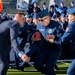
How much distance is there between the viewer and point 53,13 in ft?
52.3

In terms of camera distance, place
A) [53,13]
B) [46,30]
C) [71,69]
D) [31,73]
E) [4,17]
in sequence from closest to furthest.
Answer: [71,69] < [46,30] < [31,73] < [4,17] < [53,13]

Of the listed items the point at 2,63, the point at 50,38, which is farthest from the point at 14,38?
the point at 50,38

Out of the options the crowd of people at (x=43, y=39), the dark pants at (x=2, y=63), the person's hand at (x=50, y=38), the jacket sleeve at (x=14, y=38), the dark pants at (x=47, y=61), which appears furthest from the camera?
the dark pants at (x=47, y=61)

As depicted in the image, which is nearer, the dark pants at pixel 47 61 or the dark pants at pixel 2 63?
the dark pants at pixel 2 63

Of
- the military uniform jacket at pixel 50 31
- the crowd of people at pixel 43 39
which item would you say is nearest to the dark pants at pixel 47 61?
the crowd of people at pixel 43 39

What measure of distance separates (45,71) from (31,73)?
2.11 metres

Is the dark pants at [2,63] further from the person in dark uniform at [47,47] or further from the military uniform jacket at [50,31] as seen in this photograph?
the military uniform jacket at [50,31]

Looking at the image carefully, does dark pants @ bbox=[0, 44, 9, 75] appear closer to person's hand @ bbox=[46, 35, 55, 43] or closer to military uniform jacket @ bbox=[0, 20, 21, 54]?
military uniform jacket @ bbox=[0, 20, 21, 54]

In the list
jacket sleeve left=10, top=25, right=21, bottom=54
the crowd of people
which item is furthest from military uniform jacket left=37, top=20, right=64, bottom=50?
jacket sleeve left=10, top=25, right=21, bottom=54

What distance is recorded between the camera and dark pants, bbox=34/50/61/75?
7242 millimetres

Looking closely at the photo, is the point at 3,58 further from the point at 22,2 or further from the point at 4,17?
the point at 22,2

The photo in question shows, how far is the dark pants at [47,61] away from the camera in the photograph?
724cm

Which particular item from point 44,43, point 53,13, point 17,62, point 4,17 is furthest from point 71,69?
point 53,13

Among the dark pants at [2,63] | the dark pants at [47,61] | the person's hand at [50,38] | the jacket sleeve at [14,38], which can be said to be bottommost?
the dark pants at [47,61]
